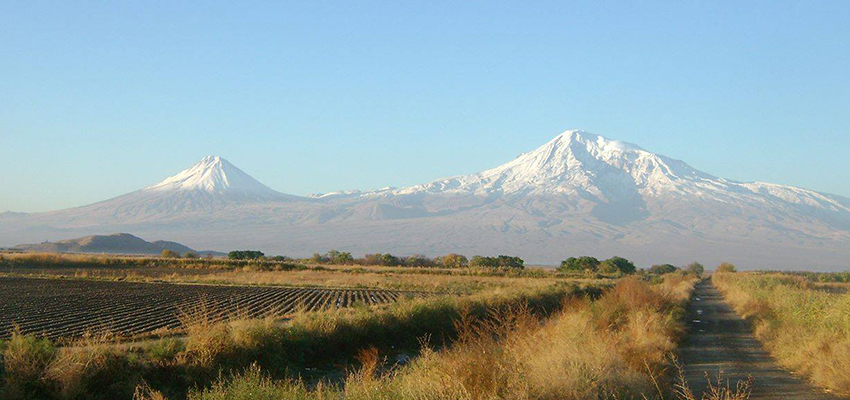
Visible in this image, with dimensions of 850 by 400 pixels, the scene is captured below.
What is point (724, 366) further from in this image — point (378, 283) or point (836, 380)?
point (378, 283)

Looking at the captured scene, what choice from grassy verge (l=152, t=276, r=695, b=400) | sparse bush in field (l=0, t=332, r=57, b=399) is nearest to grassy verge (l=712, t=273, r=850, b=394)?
grassy verge (l=152, t=276, r=695, b=400)

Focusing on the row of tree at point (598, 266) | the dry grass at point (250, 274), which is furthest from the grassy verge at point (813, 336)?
the row of tree at point (598, 266)

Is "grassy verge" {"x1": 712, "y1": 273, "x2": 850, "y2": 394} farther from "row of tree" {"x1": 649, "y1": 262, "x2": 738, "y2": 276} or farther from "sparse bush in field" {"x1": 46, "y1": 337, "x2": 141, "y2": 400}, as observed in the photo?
"row of tree" {"x1": 649, "y1": 262, "x2": 738, "y2": 276}

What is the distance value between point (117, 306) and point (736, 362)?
21059 millimetres

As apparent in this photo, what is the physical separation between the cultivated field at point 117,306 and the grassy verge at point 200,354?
1.31 metres

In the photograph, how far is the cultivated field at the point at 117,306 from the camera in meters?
19.8

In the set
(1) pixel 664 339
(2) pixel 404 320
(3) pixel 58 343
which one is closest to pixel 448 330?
(2) pixel 404 320

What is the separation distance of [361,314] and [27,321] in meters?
9.49

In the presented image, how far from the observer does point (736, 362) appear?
681 inches

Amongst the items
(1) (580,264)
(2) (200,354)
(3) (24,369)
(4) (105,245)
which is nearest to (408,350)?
(2) (200,354)

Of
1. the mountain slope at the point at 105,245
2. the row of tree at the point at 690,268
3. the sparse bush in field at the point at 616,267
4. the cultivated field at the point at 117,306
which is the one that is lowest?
the row of tree at the point at 690,268

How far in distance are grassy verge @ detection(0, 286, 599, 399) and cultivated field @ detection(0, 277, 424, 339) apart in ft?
4.30

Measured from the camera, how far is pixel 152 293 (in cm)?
3472

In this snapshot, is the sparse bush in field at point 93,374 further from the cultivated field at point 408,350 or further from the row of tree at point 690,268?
the row of tree at point 690,268
